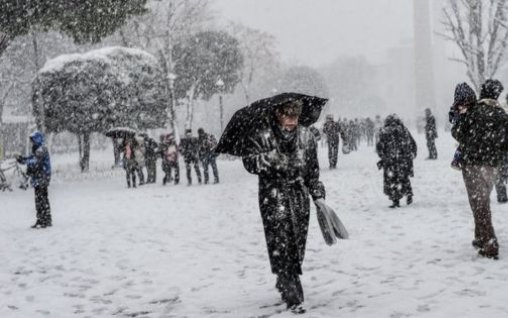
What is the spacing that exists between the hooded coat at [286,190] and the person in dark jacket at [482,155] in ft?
6.97

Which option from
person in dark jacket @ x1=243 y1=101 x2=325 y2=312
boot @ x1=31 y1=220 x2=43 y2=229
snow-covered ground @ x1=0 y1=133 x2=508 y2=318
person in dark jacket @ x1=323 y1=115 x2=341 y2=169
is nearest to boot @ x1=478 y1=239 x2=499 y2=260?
snow-covered ground @ x1=0 y1=133 x2=508 y2=318

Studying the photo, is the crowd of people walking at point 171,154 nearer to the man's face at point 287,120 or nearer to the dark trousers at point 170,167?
the dark trousers at point 170,167

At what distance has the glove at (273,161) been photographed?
4973mm

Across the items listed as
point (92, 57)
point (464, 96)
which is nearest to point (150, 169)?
point (92, 57)

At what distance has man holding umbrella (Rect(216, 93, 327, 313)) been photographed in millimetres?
4977

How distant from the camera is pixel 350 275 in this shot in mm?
6418

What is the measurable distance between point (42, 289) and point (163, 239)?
3.02 meters

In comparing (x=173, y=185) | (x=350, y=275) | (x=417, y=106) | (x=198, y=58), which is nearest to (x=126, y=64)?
(x=173, y=185)

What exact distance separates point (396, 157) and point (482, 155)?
15.3 feet

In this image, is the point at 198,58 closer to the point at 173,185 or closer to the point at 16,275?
the point at 173,185

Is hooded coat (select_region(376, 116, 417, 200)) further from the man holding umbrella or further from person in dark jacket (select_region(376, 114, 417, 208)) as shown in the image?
the man holding umbrella

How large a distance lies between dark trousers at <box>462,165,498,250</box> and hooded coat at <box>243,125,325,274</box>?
2100 mm

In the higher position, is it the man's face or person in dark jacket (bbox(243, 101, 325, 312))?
the man's face

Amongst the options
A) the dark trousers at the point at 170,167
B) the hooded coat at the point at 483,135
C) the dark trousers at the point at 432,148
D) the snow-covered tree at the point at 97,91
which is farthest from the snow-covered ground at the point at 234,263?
the snow-covered tree at the point at 97,91
